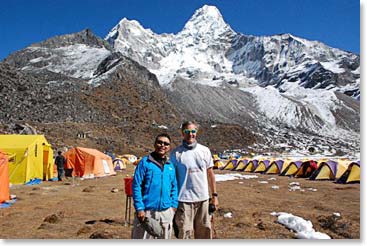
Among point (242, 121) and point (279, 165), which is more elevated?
point (242, 121)

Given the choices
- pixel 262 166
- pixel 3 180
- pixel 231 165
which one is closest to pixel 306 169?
pixel 262 166

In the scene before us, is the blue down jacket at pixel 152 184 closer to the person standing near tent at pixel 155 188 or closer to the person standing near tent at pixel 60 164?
the person standing near tent at pixel 155 188

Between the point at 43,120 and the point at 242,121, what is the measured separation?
57.3 metres

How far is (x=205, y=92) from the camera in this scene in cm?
10275

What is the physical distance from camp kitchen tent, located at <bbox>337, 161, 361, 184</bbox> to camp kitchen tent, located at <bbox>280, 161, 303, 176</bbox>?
4461 millimetres

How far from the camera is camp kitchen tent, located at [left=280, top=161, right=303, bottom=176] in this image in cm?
2098

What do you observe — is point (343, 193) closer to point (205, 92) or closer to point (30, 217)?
point (30, 217)

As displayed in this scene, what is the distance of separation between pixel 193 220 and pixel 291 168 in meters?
18.1

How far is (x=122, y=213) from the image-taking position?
348 inches

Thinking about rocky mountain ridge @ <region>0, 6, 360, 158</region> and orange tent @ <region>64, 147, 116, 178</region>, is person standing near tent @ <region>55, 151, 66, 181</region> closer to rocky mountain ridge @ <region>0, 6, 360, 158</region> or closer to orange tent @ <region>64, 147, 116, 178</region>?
orange tent @ <region>64, 147, 116, 178</region>

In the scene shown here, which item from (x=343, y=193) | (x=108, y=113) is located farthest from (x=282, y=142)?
(x=343, y=193)

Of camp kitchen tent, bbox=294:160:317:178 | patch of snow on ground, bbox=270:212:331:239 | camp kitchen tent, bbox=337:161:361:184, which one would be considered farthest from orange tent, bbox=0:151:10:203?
camp kitchen tent, bbox=294:160:317:178

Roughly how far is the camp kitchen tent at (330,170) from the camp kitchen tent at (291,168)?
2.16 metres

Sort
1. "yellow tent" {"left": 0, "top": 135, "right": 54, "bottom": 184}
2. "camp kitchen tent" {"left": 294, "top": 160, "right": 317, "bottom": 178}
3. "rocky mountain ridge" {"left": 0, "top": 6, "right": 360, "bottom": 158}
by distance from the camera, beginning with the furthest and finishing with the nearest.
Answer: "rocky mountain ridge" {"left": 0, "top": 6, "right": 360, "bottom": 158} < "camp kitchen tent" {"left": 294, "top": 160, "right": 317, "bottom": 178} < "yellow tent" {"left": 0, "top": 135, "right": 54, "bottom": 184}
